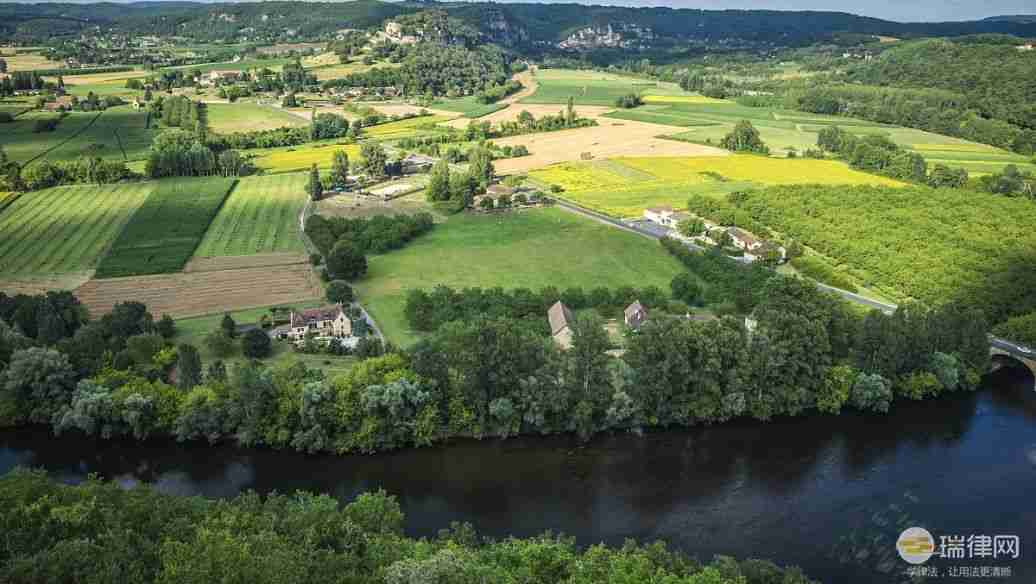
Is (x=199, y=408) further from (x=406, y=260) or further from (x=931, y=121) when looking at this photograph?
(x=931, y=121)

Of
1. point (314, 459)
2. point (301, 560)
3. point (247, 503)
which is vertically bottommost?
point (314, 459)

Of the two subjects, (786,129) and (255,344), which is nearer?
(255,344)

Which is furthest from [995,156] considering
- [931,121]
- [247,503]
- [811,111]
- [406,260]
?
[247,503]

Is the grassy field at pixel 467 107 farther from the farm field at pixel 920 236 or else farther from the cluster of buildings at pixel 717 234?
the farm field at pixel 920 236

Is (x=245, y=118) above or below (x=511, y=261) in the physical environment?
below

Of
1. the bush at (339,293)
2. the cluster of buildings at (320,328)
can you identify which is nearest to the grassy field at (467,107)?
the bush at (339,293)

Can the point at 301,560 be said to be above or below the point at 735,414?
above

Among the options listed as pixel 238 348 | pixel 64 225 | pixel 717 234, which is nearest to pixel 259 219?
pixel 64 225

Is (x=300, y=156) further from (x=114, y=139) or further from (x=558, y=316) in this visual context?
(x=558, y=316)
